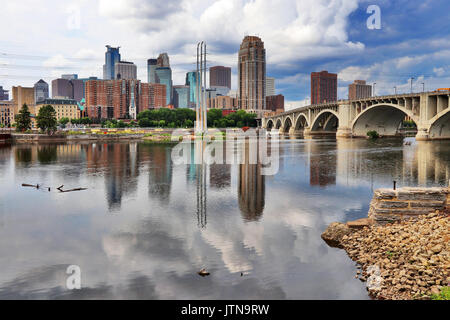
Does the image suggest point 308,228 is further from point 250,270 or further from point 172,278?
point 172,278

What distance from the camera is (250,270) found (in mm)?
11914

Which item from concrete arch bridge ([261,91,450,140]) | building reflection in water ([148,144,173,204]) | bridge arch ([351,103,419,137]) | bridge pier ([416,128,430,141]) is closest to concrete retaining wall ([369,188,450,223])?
building reflection in water ([148,144,173,204])

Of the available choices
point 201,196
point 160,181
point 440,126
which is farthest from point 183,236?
point 440,126

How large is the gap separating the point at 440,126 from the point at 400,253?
259 ft

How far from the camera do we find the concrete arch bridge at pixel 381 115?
76.6m

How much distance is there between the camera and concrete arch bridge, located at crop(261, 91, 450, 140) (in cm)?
7656

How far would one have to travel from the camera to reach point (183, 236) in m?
15.3

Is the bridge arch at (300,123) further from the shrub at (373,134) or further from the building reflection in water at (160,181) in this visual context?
the building reflection in water at (160,181)

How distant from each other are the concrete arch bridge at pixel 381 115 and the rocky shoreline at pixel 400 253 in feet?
222

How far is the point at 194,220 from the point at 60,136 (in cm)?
8776

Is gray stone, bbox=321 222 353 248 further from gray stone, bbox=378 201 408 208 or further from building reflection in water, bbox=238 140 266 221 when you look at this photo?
building reflection in water, bbox=238 140 266 221

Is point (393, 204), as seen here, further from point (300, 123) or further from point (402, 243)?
point (300, 123)

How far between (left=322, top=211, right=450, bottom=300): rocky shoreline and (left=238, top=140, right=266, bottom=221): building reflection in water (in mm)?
4842

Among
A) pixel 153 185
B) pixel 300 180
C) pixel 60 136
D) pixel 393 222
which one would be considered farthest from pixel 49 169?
pixel 60 136
